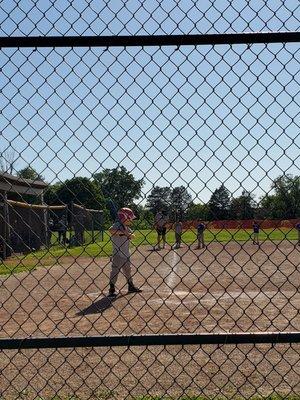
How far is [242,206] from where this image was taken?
4.95 metres

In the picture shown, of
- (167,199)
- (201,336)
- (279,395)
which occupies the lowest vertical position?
(279,395)

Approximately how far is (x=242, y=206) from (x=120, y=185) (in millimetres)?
1013

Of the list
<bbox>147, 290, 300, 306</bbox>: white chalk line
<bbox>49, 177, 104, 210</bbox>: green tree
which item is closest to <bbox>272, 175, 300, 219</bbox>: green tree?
<bbox>49, 177, 104, 210</bbox>: green tree

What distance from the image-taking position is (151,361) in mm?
5906

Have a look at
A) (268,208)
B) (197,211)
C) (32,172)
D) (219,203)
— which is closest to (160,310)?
(32,172)

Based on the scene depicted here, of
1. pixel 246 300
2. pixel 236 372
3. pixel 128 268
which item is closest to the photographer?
pixel 236 372

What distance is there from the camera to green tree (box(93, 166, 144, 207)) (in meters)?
4.58

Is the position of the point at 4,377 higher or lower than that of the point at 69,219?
lower

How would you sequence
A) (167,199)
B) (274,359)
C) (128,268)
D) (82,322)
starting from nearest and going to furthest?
(167,199), (274,359), (82,322), (128,268)

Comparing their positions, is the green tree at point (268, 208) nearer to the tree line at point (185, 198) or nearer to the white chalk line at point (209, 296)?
the tree line at point (185, 198)

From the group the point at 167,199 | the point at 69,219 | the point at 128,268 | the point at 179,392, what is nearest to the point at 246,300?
the point at 128,268

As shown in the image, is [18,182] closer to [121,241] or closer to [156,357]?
[121,241]

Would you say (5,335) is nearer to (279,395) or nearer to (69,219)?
(279,395)

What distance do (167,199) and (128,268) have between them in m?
6.30
